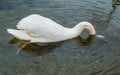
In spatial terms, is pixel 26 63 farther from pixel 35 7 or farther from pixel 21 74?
pixel 35 7

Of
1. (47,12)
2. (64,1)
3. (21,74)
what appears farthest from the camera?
(64,1)

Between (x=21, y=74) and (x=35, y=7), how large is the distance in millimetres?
4000

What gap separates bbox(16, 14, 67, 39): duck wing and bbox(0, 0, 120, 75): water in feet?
0.99

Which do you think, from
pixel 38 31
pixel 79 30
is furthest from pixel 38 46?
pixel 79 30

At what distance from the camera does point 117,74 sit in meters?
8.59

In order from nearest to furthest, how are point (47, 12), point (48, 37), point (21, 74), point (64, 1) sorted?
point (21, 74) < point (48, 37) < point (47, 12) < point (64, 1)

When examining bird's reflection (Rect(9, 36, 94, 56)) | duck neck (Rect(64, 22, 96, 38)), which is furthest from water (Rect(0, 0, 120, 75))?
duck neck (Rect(64, 22, 96, 38))

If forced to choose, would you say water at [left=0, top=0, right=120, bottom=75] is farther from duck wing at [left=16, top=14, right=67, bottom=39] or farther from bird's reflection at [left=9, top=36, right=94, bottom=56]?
duck wing at [left=16, top=14, right=67, bottom=39]

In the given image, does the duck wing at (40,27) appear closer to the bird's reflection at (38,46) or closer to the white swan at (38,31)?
the white swan at (38,31)

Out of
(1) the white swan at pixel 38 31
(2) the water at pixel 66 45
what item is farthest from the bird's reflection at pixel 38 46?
(1) the white swan at pixel 38 31

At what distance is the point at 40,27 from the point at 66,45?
898 mm

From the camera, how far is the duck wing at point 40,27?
9.88 metres

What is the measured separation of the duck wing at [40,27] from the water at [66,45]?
0.30m

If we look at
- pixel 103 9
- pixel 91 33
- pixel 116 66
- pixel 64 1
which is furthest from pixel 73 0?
pixel 116 66
